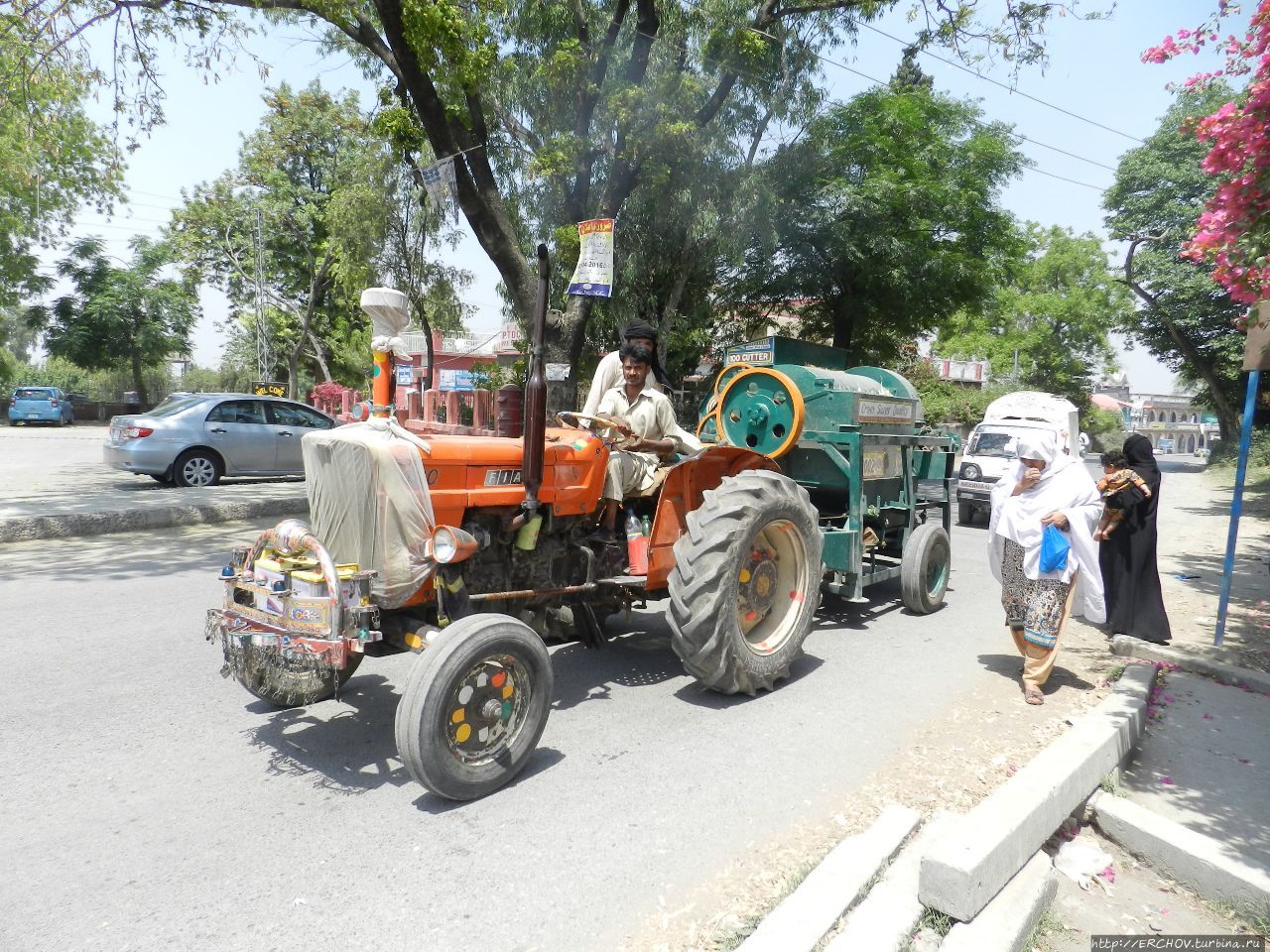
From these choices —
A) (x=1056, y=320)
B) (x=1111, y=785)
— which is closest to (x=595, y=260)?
(x=1111, y=785)

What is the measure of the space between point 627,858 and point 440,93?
33.9 ft

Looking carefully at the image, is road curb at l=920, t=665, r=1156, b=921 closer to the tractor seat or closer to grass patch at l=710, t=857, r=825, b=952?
grass patch at l=710, t=857, r=825, b=952

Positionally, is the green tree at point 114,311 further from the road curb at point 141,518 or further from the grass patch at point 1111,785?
the grass patch at point 1111,785

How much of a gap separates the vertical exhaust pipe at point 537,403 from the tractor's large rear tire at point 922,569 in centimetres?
398

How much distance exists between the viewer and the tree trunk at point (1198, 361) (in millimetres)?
23856

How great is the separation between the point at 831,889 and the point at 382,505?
2307 mm

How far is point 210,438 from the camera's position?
12461 millimetres

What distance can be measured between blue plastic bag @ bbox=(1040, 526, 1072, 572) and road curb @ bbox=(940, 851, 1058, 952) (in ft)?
7.78

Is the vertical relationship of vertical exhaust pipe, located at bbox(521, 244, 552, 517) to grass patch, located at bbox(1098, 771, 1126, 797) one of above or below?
above

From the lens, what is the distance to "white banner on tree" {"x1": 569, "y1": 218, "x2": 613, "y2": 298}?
8453 millimetres

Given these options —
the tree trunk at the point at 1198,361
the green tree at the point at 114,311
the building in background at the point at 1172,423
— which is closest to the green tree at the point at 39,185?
the green tree at the point at 114,311

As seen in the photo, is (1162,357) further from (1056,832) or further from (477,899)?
(477,899)

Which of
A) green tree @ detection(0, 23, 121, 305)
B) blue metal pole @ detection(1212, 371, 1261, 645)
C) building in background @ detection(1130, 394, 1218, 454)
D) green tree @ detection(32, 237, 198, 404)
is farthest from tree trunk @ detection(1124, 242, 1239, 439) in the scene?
building in background @ detection(1130, 394, 1218, 454)

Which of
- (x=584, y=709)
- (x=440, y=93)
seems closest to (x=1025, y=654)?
(x=584, y=709)
